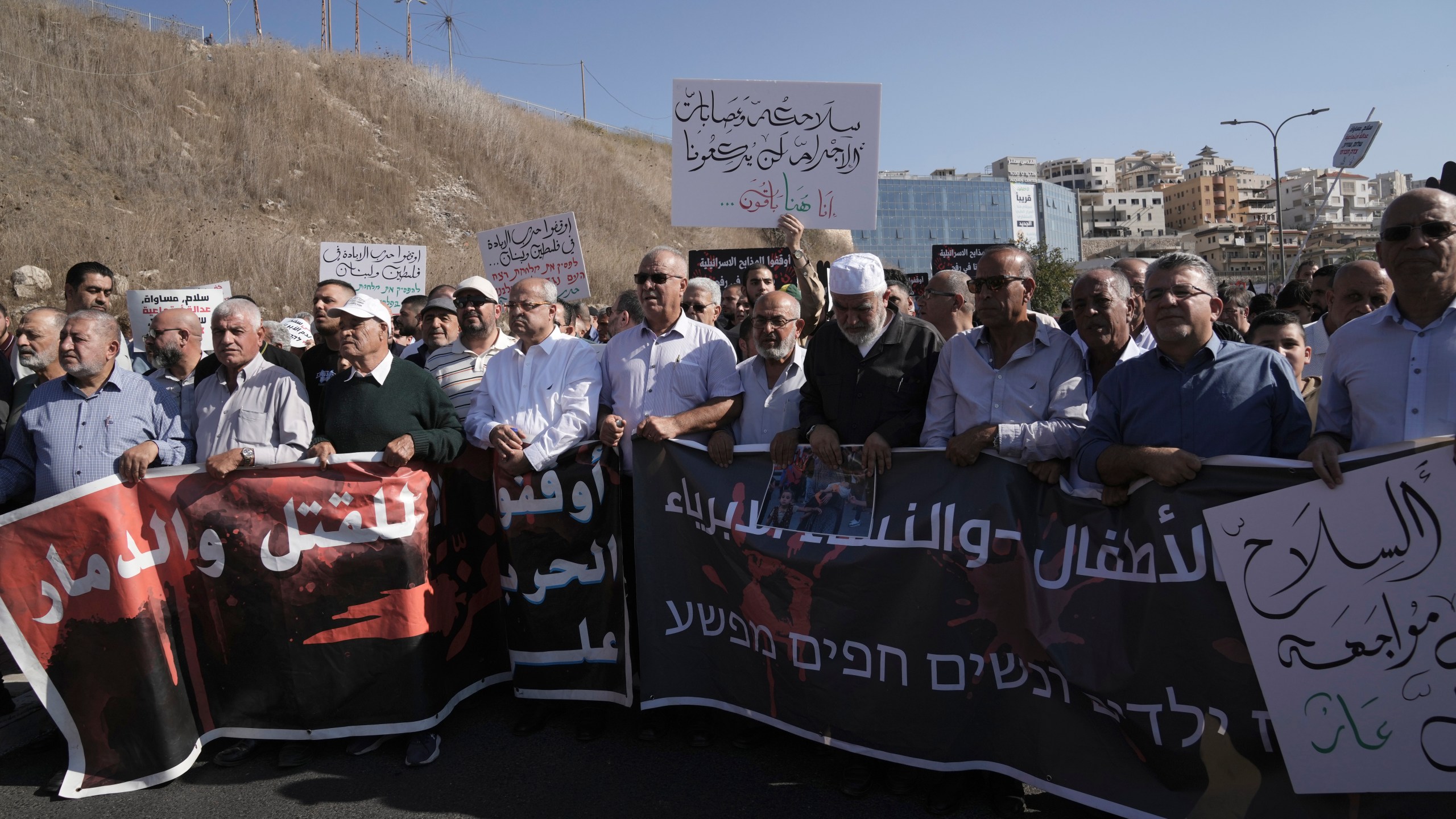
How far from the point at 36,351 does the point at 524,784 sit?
11.0ft

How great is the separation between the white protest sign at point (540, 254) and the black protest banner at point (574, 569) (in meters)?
4.48

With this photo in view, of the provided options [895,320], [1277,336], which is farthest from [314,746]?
[1277,336]

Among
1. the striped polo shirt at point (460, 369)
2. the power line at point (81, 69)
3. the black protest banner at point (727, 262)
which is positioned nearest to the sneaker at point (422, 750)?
the striped polo shirt at point (460, 369)

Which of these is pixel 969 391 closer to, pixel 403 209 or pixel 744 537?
pixel 744 537

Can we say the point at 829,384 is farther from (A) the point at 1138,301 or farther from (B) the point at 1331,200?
(B) the point at 1331,200

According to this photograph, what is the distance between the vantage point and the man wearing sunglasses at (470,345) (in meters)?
4.96

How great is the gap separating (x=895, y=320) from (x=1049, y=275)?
52381 millimetres

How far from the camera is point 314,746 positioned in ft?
13.2

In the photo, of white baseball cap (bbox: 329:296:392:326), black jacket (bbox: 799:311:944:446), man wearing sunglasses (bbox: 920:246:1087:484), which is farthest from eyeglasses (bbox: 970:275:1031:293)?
white baseball cap (bbox: 329:296:392:326)

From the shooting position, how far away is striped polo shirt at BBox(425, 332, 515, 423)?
4912mm

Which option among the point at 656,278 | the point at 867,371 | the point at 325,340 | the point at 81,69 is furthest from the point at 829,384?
the point at 81,69

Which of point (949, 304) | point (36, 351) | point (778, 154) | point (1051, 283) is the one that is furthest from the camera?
point (1051, 283)

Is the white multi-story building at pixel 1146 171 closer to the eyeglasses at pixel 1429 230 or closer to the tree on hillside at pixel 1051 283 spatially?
the tree on hillside at pixel 1051 283

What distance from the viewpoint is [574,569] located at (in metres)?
4.23
